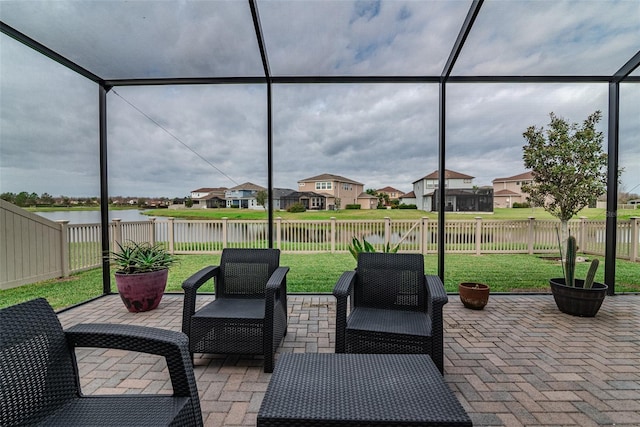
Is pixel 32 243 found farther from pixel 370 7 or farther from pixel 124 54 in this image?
pixel 370 7

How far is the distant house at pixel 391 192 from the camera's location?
6196 millimetres

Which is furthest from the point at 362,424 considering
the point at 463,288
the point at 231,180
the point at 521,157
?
the point at 521,157

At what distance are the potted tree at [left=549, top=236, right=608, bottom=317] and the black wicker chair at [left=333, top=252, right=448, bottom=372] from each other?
2.06 meters

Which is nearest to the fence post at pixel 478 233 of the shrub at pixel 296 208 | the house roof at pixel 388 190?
the house roof at pixel 388 190

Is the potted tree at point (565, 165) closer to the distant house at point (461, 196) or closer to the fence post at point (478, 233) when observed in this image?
the distant house at point (461, 196)

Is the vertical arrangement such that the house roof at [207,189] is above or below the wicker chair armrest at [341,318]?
above

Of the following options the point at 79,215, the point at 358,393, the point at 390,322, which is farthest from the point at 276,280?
the point at 79,215

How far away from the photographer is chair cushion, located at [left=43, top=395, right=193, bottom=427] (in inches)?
45.1

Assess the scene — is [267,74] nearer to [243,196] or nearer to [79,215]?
[243,196]

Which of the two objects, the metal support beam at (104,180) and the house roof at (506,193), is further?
the house roof at (506,193)

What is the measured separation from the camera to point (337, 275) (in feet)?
18.0

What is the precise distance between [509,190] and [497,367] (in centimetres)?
503

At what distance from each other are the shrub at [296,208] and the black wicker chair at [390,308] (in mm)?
3578

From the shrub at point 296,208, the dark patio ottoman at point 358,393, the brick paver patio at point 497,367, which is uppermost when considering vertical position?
the shrub at point 296,208
